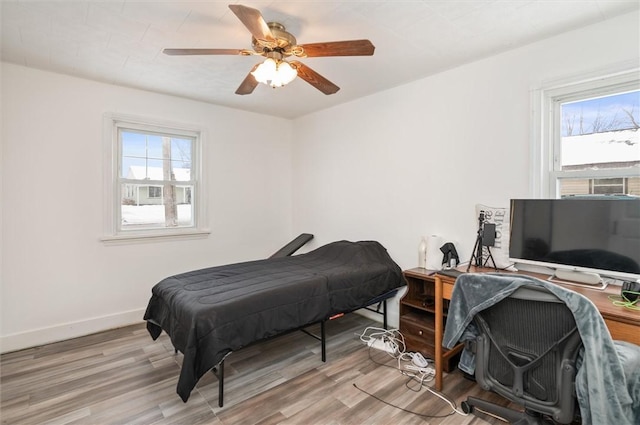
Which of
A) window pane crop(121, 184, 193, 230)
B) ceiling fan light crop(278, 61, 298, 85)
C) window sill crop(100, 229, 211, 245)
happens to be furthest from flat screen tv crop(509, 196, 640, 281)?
window pane crop(121, 184, 193, 230)

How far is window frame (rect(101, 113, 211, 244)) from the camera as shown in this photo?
10.7ft

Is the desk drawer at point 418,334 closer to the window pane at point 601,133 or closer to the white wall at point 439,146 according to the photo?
the white wall at point 439,146

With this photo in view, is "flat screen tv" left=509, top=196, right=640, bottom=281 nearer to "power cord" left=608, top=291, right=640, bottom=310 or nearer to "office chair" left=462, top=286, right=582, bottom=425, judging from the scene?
"power cord" left=608, top=291, right=640, bottom=310

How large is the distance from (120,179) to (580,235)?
13.6 ft

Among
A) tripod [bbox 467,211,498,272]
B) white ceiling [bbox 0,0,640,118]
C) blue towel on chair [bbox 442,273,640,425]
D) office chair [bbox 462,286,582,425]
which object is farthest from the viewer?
tripod [bbox 467,211,498,272]

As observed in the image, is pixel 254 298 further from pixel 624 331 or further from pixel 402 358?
pixel 624 331

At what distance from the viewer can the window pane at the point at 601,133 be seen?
2.11 m

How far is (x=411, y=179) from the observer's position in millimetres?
3242

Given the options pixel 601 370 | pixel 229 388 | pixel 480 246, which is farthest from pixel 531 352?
pixel 229 388

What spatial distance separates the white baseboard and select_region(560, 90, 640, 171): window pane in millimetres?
4369

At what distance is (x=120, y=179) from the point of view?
3396 millimetres

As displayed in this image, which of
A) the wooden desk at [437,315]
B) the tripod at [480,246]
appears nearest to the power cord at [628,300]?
the wooden desk at [437,315]

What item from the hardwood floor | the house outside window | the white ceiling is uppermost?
the white ceiling

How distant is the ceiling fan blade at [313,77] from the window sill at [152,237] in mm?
2400
